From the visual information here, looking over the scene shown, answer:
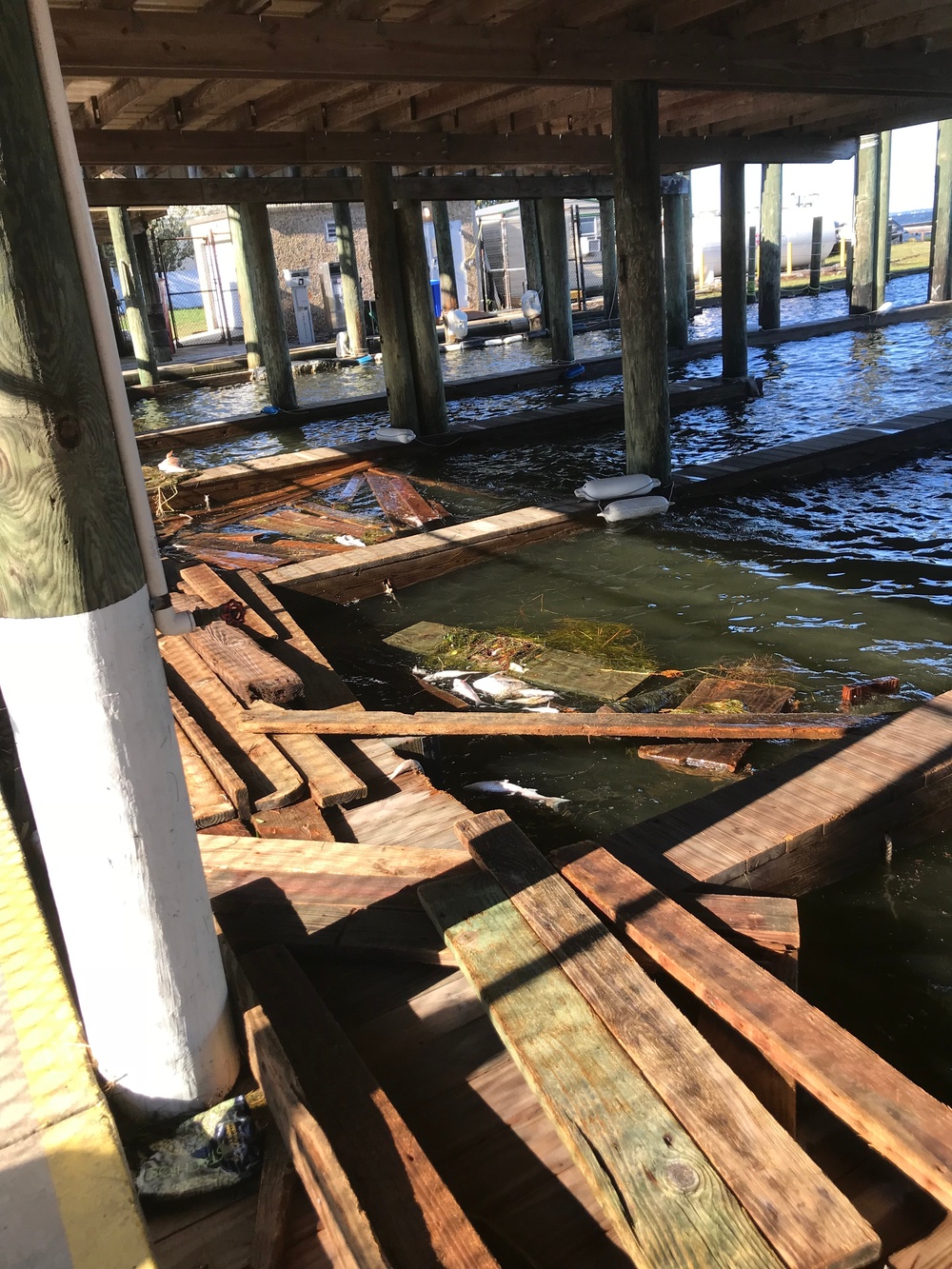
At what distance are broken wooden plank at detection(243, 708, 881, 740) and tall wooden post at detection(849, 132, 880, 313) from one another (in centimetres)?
2123

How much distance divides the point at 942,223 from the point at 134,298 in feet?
64.4

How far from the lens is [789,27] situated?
30.4 ft

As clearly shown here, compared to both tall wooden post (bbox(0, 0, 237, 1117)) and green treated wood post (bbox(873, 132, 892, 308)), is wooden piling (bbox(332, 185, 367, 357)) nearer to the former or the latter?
green treated wood post (bbox(873, 132, 892, 308))

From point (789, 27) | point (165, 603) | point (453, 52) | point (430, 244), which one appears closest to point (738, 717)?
point (165, 603)

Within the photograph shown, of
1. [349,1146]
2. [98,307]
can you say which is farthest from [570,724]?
[98,307]

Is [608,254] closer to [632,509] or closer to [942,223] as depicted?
[942,223]

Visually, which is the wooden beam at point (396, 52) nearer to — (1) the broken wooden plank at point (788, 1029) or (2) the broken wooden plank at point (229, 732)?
(2) the broken wooden plank at point (229, 732)

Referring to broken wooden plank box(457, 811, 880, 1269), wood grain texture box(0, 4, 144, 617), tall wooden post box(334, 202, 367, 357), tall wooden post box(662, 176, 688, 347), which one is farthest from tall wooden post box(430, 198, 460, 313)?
wood grain texture box(0, 4, 144, 617)

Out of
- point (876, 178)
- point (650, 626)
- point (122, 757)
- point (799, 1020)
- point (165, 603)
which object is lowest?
point (650, 626)

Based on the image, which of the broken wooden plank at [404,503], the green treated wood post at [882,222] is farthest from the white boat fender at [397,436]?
the green treated wood post at [882,222]

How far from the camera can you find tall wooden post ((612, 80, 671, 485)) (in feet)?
28.3

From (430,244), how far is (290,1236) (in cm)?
3954

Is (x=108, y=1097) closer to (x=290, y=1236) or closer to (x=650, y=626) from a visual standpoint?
(x=290, y=1236)

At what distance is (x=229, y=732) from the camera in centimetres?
471
